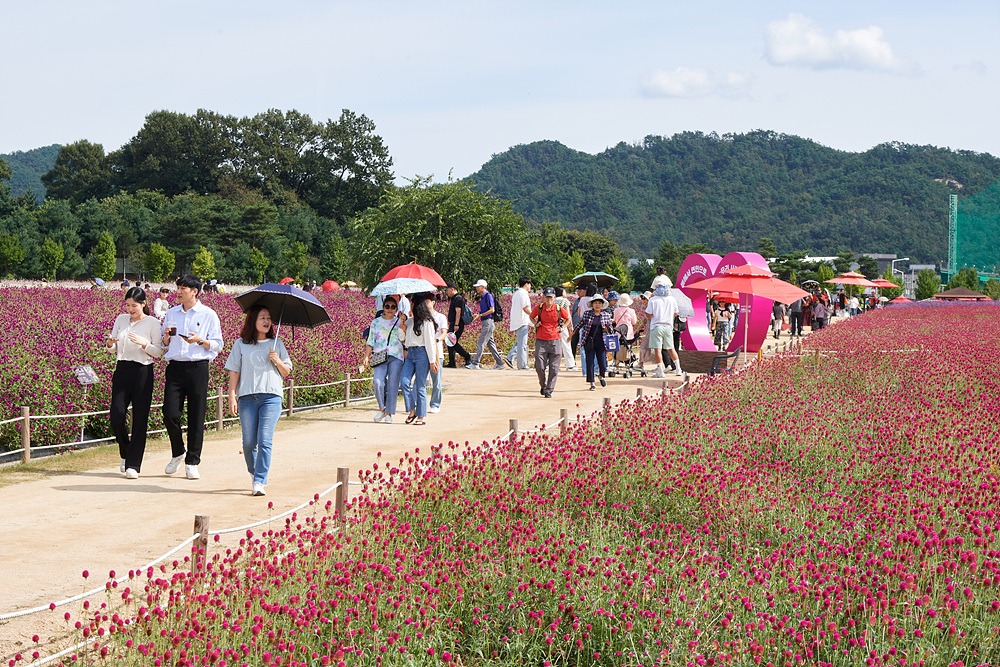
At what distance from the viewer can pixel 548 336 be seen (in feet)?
51.3

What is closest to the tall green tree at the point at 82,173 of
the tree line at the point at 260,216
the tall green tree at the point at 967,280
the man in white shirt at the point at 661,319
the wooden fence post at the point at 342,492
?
the tree line at the point at 260,216

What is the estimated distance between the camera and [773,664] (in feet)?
14.5

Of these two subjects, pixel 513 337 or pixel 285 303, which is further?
pixel 513 337

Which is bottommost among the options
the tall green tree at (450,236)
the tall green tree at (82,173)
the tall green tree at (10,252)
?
the tall green tree at (450,236)

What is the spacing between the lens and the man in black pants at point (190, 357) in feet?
30.1

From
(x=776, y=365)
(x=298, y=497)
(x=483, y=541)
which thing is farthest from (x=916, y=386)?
(x=483, y=541)

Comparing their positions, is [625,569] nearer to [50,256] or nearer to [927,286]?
[50,256]

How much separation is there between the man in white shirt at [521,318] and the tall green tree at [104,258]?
51.0 m

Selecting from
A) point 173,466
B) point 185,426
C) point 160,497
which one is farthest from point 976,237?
point 160,497

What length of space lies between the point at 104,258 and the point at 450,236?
43747 millimetres

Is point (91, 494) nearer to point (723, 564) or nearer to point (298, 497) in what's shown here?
point (298, 497)

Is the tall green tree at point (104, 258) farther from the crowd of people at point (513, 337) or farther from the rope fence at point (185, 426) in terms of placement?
the rope fence at point (185, 426)

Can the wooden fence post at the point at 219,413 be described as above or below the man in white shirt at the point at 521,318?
below

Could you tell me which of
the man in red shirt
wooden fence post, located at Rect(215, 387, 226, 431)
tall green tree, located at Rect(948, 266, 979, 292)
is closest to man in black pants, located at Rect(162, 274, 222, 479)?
wooden fence post, located at Rect(215, 387, 226, 431)
